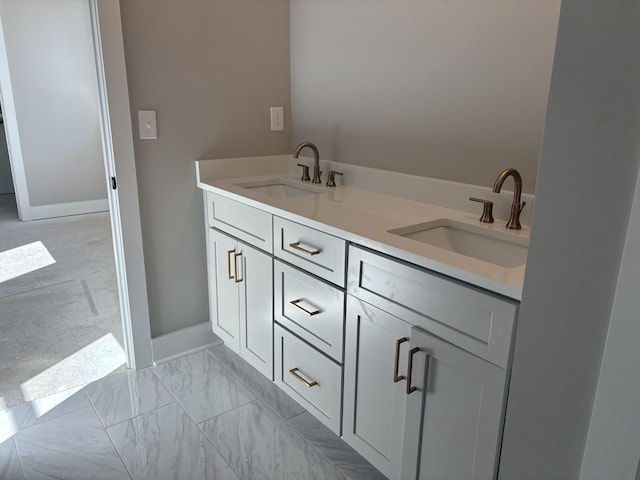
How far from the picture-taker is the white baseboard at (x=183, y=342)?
240 centimetres

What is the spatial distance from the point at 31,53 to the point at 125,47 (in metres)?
3.45

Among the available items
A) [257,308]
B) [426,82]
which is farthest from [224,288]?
[426,82]

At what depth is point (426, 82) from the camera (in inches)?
73.4

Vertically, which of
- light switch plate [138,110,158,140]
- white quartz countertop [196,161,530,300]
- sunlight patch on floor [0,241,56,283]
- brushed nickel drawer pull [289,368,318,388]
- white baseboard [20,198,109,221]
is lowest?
sunlight patch on floor [0,241,56,283]

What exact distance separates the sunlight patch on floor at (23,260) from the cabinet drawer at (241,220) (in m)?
2.03

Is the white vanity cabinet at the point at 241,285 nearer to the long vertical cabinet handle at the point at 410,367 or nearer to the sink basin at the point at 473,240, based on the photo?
the sink basin at the point at 473,240

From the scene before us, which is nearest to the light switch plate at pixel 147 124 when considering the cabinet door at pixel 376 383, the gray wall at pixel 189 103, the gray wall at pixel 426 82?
the gray wall at pixel 189 103

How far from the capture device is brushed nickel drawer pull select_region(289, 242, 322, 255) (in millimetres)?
1641

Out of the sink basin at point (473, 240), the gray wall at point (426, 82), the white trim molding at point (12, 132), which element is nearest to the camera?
the sink basin at point (473, 240)

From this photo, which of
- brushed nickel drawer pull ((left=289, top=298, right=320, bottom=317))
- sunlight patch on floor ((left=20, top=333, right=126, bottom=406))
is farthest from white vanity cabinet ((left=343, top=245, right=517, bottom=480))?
sunlight patch on floor ((left=20, top=333, right=126, bottom=406))

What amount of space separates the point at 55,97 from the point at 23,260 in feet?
6.29

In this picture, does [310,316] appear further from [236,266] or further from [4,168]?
[4,168]

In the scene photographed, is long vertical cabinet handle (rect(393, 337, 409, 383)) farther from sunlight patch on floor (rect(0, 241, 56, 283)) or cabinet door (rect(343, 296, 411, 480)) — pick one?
sunlight patch on floor (rect(0, 241, 56, 283))

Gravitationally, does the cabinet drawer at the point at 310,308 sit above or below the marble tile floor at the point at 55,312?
above
